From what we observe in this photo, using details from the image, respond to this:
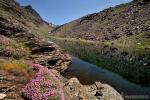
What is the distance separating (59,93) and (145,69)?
2998 cm

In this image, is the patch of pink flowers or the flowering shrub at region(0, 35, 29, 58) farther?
the flowering shrub at region(0, 35, 29, 58)

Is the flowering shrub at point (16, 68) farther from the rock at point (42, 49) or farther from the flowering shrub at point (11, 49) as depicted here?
the rock at point (42, 49)

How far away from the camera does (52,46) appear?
36.5m

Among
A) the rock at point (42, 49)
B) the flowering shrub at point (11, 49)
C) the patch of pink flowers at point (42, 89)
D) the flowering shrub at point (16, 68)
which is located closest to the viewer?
the patch of pink flowers at point (42, 89)

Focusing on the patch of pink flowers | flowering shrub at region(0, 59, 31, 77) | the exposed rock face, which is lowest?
the exposed rock face

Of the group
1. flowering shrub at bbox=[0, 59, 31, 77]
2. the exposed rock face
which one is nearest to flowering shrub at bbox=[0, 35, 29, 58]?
flowering shrub at bbox=[0, 59, 31, 77]

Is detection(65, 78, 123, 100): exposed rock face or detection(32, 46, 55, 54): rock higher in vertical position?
detection(32, 46, 55, 54): rock

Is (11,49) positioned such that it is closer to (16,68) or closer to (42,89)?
(16,68)

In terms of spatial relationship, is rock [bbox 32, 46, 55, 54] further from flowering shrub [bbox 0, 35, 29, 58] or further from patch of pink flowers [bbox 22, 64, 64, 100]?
patch of pink flowers [bbox 22, 64, 64, 100]

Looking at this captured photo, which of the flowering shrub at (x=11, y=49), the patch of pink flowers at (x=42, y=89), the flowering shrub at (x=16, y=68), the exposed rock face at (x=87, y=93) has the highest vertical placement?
the flowering shrub at (x=11, y=49)

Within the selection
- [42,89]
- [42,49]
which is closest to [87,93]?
[42,89]

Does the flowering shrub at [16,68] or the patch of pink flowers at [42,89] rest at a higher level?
the flowering shrub at [16,68]

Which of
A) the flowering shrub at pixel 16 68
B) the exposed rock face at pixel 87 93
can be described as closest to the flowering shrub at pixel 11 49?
the flowering shrub at pixel 16 68

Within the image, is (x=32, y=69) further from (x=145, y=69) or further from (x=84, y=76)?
(x=145, y=69)
